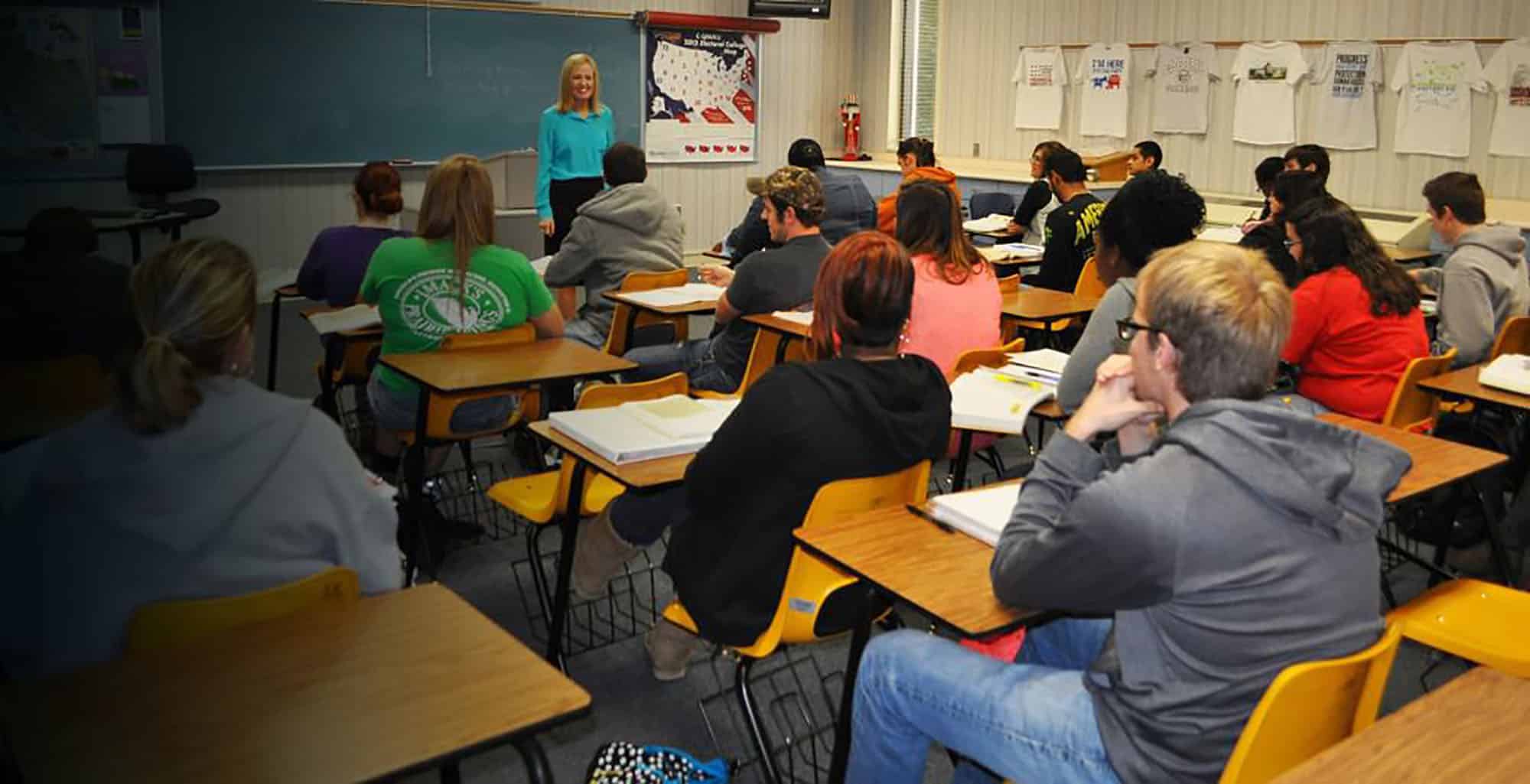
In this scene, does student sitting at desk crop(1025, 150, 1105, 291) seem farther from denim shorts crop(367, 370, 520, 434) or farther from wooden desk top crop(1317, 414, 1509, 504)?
denim shorts crop(367, 370, 520, 434)

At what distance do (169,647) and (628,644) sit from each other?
1.81 m

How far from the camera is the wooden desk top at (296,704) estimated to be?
1.32 m

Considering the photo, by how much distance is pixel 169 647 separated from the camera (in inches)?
62.5

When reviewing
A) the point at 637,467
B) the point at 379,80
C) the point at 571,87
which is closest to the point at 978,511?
the point at 637,467

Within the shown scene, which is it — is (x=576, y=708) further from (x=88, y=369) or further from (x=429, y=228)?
(x=429, y=228)

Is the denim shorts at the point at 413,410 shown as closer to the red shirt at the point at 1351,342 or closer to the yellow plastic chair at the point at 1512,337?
the red shirt at the point at 1351,342

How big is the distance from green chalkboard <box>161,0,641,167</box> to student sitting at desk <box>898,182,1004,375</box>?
1.82 m

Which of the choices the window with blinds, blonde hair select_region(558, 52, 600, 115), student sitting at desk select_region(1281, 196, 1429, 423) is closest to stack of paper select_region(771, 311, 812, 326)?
student sitting at desk select_region(1281, 196, 1429, 423)

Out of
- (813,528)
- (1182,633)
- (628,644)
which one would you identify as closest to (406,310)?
(628,644)

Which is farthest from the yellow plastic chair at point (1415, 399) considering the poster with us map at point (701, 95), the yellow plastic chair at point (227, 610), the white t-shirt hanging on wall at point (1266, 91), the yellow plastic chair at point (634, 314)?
the poster with us map at point (701, 95)

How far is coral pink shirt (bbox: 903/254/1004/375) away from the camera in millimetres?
3711

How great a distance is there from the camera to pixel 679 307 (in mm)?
4312

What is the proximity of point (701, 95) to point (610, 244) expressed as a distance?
16.6 ft

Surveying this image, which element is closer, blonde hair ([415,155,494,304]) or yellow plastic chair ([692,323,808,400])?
blonde hair ([415,155,494,304])
